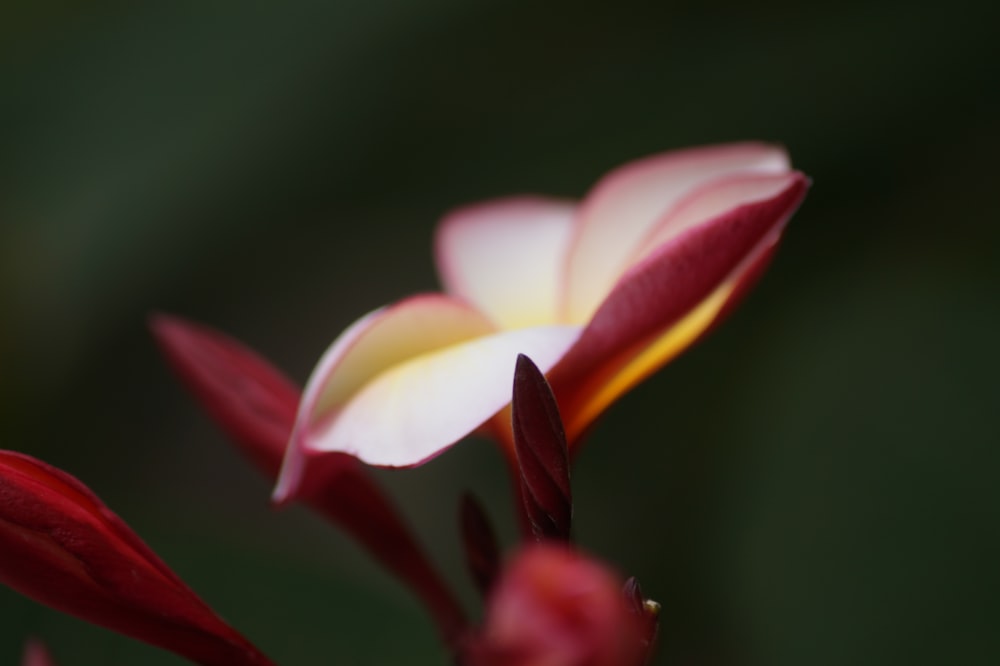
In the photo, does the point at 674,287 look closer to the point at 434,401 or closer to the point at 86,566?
the point at 434,401

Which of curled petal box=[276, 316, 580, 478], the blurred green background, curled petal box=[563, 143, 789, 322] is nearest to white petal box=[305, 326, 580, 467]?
curled petal box=[276, 316, 580, 478]

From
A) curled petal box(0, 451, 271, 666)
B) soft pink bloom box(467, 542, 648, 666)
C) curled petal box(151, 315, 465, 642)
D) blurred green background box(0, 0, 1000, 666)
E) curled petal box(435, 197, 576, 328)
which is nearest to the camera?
soft pink bloom box(467, 542, 648, 666)

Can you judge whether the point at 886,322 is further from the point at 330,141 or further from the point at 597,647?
the point at 597,647

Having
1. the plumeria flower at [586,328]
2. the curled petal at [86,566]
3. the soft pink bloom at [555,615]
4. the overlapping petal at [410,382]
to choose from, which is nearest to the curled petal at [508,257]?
the plumeria flower at [586,328]

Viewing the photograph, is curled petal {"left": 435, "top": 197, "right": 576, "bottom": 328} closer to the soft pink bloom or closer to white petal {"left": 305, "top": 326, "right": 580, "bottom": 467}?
white petal {"left": 305, "top": 326, "right": 580, "bottom": 467}

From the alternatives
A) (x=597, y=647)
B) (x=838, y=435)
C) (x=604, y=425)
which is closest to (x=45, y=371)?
(x=604, y=425)

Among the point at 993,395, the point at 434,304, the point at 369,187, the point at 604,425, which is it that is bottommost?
the point at 604,425
